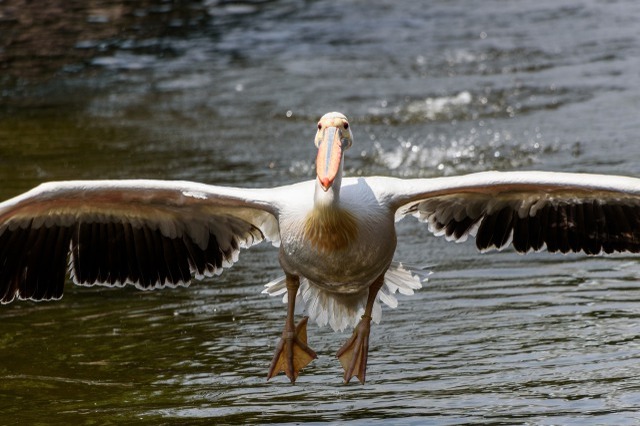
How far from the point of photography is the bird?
18.3 feet

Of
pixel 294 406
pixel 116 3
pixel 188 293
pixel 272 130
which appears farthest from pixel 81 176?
pixel 116 3

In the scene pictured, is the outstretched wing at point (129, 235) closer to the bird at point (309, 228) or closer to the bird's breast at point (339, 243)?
the bird at point (309, 228)

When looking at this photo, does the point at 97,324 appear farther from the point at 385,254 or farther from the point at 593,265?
the point at 593,265

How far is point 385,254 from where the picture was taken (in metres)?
5.74

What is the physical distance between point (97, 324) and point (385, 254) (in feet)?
6.69

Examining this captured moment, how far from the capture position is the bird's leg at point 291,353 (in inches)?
230

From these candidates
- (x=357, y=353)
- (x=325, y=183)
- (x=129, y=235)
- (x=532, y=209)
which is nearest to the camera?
(x=325, y=183)

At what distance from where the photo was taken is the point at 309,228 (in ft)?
18.1

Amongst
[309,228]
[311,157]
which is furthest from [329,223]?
[311,157]

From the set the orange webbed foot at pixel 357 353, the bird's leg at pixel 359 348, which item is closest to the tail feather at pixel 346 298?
the bird's leg at pixel 359 348

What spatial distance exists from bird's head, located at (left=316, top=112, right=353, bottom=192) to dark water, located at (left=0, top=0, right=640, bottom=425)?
1.18m

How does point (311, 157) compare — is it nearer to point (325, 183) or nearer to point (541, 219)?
point (541, 219)

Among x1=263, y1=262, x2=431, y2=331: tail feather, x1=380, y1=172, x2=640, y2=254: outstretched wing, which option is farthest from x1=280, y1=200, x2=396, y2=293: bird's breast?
x1=263, y1=262, x2=431, y2=331: tail feather

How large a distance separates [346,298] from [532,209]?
3.36 ft
